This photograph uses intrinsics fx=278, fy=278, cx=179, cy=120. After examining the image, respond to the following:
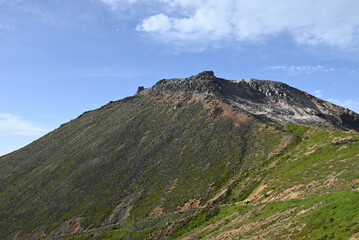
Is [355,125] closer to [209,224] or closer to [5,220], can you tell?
[209,224]

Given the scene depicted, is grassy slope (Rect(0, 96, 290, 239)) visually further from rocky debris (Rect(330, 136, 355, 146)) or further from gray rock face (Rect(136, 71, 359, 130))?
rocky debris (Rect(330, 136, 355, 146))

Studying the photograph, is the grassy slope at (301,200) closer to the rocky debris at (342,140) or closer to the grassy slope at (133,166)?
the rocky debris at (342,140)

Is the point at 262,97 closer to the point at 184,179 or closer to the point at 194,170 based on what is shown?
the point at 194,170

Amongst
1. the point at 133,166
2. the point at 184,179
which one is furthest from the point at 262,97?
the point at 133,166

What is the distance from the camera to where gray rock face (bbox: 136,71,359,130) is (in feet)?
366

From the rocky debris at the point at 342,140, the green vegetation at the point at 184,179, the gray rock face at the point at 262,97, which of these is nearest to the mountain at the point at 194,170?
the rocky debris at the point at 342,140

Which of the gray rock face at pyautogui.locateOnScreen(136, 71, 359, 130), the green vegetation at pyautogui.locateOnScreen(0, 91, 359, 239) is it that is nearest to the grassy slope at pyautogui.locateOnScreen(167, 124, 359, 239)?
the green vegetation at pyautogui.locateOnScreen(0, 91, 359, 239)

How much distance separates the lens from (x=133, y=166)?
89875mm

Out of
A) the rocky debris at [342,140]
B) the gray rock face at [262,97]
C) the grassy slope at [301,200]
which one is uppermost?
the gray rock face at [262,97]

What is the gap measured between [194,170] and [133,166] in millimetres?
22137

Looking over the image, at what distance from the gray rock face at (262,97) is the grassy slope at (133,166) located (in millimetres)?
11236

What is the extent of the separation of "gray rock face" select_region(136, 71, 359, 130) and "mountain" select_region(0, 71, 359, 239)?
0.73m

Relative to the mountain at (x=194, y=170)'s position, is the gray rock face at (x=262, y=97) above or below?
above

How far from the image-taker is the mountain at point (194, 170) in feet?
134
